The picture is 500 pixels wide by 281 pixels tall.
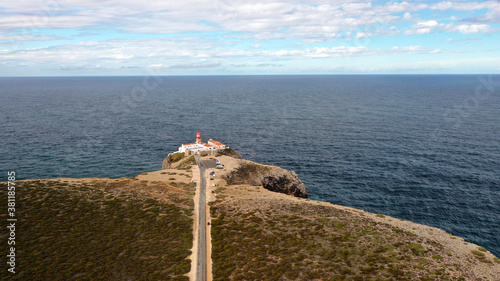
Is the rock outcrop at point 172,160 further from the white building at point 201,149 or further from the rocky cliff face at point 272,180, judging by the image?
the rocky cliff face at point 272,180

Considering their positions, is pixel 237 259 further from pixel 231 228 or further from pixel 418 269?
pixel 418 269

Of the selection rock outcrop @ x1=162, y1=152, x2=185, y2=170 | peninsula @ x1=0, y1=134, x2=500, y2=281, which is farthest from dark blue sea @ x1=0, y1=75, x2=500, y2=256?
peninsula @ x1=0, y1=134, x2=500, y2=281

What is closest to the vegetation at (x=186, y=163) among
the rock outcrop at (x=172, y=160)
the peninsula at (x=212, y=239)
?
the rock outcrop at (x=172, y=160)

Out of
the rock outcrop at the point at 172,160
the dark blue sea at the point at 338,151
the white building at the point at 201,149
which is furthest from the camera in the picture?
the white building at the point at 201,149

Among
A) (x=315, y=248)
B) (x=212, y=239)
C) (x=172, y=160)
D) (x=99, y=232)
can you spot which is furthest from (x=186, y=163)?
(x=315, y=248)

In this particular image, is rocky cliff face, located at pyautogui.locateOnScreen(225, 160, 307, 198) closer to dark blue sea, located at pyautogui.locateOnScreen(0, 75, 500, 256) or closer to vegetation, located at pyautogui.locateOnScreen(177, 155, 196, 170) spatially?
dark blue sea, located at pyautogui.locateOnScreen(0, 75, 500, 256)

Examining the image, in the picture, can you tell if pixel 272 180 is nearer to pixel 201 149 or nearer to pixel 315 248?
pixel 201 149

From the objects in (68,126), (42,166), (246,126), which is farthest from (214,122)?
(42,166)
